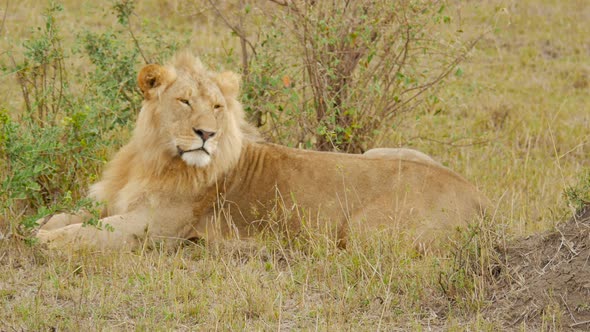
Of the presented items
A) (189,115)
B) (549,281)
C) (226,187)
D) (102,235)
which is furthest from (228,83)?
(549,281)

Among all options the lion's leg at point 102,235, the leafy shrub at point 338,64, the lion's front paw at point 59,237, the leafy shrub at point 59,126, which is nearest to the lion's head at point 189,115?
the leafy shrub at point 59,126

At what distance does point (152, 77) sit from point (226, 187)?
33.8 inches

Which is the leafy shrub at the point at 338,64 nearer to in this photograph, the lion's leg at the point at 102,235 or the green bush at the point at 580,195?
the lion's leg at the point at 102,235

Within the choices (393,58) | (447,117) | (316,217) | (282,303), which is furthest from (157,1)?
(282,303)

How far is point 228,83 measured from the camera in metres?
6.38

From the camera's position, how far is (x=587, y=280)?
481 centimetres

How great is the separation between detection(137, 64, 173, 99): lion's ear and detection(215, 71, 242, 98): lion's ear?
333 millimetres

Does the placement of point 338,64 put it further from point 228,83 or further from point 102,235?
point 102,235

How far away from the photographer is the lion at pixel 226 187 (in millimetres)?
6102

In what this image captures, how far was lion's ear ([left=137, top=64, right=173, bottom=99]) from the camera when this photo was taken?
6.14m

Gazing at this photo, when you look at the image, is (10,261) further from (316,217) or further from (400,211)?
(400,211)

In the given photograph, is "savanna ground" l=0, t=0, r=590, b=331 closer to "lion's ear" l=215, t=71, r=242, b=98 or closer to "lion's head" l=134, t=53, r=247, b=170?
A: "lion's head" l=134, t=53, r=247, b=170

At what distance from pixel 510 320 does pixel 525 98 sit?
241 inches

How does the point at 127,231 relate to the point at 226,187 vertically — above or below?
below
